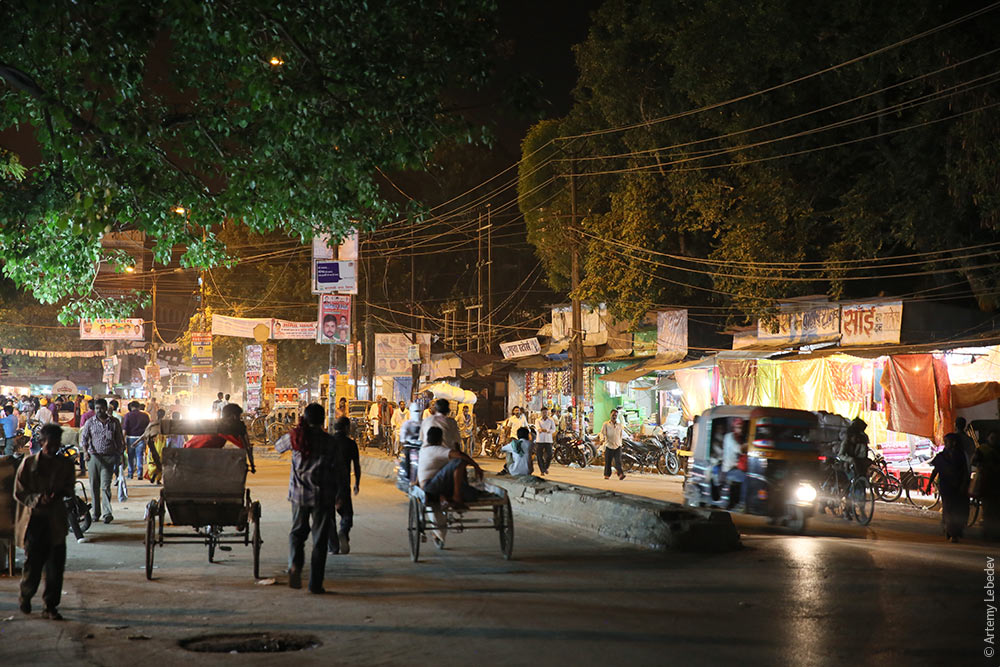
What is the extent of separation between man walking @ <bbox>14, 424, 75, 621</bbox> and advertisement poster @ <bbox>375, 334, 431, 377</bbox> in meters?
33.8

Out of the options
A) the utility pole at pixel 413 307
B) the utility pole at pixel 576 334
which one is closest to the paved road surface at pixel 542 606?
the utility pole at pixel 576 334

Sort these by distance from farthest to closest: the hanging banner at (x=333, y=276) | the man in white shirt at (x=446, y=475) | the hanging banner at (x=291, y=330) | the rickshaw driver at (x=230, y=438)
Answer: the hanging banner at (x=291, y=330)
the hanging banner at (x=333, y=276)
the man in white shirt at (x=446, y=475)
the rickshaw driver at (x=230, y=438)

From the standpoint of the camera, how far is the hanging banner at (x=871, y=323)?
2480 centimetres

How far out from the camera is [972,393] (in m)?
21.1

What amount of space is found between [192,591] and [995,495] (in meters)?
11.5

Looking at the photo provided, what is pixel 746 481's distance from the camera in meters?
15.7

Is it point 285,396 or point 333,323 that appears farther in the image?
point 285,396

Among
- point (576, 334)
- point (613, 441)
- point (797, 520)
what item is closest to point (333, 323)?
point (613, 441)

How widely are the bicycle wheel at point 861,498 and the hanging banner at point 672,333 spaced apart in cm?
1627

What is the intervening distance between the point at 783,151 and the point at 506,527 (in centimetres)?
1827

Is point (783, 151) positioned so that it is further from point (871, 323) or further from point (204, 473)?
point (204, 473)

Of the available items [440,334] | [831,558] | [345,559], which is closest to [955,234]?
[831,558]

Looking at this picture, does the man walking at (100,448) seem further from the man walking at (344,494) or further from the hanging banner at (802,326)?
the hanging banner at (802,326)

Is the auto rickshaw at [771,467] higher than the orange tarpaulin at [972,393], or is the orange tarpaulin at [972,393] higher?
the orange tarpaulin at [972,393]
